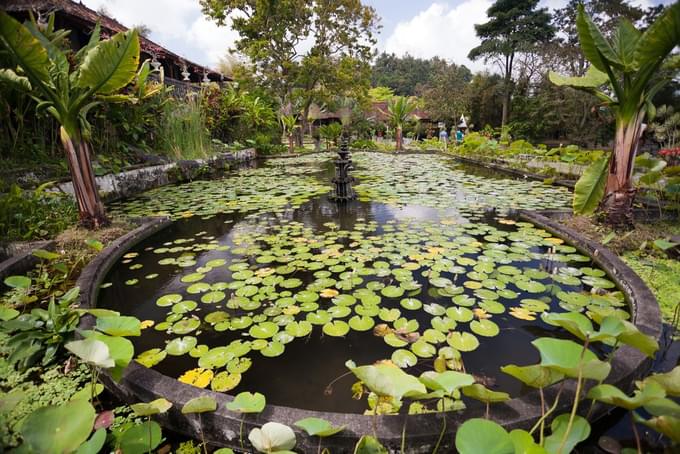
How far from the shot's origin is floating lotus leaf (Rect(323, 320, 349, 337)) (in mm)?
1873

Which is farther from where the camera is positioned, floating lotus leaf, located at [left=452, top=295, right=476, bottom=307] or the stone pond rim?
floating lotus leaf, located at [left=452, top=295, right=476, bottom=307]

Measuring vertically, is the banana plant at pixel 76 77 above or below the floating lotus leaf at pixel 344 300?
above

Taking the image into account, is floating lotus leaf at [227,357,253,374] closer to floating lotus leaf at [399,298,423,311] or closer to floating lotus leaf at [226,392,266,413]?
floating lotus leaf at [226,392,266,413]

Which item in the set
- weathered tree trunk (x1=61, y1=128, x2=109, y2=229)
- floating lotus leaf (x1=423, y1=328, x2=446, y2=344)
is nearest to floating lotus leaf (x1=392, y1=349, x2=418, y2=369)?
floating lotus leaf (x1=423, y1=328, x2=446, y2=344)

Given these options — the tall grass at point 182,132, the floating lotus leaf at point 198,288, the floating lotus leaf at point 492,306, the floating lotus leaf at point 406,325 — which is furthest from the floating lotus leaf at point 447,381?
the tall grass at point 182,132

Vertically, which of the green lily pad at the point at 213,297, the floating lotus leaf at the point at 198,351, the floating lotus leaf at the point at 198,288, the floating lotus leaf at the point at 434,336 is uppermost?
the floating lotus leaf at the point at 198,288

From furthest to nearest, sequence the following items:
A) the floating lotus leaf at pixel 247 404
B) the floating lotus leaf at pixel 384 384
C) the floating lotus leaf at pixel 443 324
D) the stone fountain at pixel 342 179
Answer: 1. the stone fountain at pixel 342 179
2. the floating lotus leaf at pixel 443 324
3. the floating lotus leaf at pixel 247 404
4. the floating lotus leaf at pixel 384 384

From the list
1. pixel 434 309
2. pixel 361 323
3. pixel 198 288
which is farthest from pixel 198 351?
pixel 434 309

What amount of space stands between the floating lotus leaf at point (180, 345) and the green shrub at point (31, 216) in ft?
7.75

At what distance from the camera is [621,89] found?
2877mm

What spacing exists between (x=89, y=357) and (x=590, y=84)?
439 centimetres

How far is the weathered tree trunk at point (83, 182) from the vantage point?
314 centimetres

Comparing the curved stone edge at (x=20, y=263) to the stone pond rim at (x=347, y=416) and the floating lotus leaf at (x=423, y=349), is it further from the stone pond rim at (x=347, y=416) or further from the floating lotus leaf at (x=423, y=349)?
the floating lotus leaf at (x=423, y=349)

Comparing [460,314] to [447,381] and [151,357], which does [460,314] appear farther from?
[151,357]
